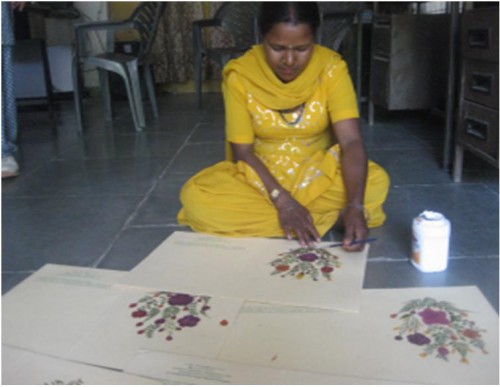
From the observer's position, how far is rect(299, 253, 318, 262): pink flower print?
133 cm

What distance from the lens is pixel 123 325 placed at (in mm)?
1066

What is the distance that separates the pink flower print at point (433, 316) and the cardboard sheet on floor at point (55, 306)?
629mm

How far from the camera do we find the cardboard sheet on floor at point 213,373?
0.88 meters

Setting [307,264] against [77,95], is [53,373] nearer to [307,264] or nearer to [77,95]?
[307,264]

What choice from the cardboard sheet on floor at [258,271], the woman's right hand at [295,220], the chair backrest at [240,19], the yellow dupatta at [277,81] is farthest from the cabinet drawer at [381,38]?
the cardboard sheet on floor at [258,271]

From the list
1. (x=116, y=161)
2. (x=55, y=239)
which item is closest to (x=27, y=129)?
(x=116, y=161)

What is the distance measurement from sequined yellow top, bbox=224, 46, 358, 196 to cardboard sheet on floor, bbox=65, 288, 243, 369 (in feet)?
1.61

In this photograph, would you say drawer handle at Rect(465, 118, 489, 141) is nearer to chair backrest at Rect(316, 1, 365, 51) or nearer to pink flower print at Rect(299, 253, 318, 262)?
pink flower print at Rect(299, 253, 318, 262)

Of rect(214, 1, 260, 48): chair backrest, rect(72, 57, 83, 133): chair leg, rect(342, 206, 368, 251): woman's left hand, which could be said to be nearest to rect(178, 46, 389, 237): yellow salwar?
rect(342, 206, 368, 251): woman's left hand

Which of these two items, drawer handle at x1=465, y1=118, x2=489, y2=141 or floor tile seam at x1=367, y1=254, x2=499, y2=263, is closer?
floor tile seam at x1=367, y1=254, x2=499, y2=263

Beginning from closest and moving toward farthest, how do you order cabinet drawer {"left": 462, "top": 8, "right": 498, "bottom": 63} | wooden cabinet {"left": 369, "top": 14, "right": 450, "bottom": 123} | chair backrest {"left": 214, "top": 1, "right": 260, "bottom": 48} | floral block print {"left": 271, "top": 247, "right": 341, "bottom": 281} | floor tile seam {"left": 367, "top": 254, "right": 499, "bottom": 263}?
floral block print {"left": 271, "top": 247, "right": 341, "bottom": 281}, floor tile seam {"left": 367, "top": 254, "right": 499, "bottom": 263}, cabinet drawer {"left": 462, "top": 8, "right": 498, "bottom": 63}, wooden cabinet {"left": 369, "top": 14, "right": 450, "bottom": 123}, chair backrest {"left": 214, "top": 1, "right": 260, "bottom": 48}

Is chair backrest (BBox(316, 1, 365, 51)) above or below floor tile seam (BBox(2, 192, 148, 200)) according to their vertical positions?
above

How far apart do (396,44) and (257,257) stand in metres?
1.84

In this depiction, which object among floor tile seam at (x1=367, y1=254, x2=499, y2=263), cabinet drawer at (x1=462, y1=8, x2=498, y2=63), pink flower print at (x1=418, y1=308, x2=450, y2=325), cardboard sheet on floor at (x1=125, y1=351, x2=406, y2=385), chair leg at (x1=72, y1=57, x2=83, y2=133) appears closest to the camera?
cardboard sheet on floor at (x1=125, y1=351, x2=406, y2=385)
